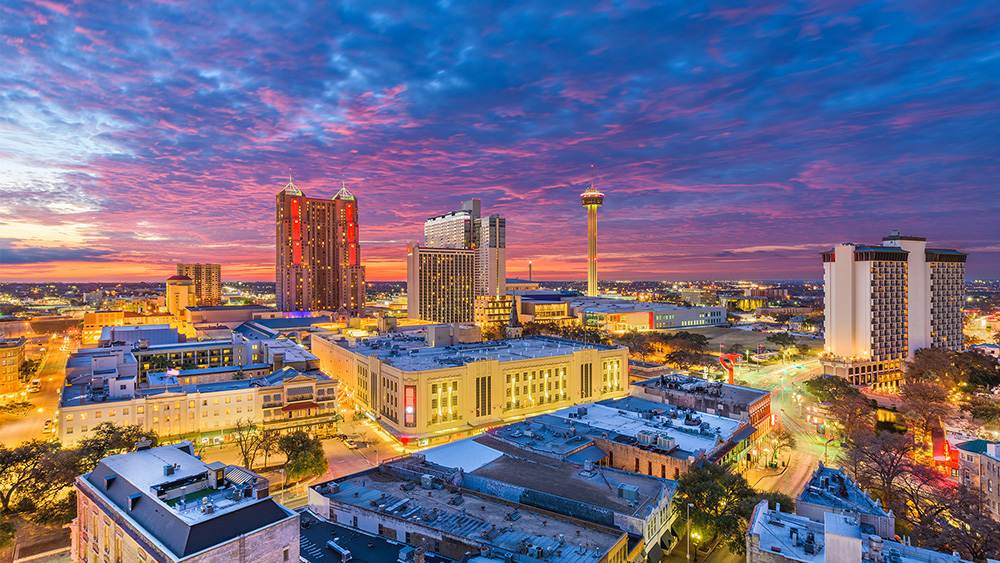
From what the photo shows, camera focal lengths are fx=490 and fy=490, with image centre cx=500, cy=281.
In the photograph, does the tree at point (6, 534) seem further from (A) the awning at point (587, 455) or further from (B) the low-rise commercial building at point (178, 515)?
(A) the awning at point (587, 455)

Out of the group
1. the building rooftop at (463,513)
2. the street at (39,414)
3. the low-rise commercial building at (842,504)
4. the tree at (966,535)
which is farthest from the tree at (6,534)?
the tree at (966,535)

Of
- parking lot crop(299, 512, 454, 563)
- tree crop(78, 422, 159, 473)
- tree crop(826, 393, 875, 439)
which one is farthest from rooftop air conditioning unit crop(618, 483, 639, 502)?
tree crop(826, 393, 875, 439)

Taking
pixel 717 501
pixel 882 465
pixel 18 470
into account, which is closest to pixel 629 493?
pixel 717 501

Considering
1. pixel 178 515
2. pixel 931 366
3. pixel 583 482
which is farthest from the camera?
pixel 931 366

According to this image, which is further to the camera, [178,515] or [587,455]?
[587,455]

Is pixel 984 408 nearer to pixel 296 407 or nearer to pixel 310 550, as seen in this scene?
pixel 310 550

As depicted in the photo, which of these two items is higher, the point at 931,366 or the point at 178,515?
the point at 178,515

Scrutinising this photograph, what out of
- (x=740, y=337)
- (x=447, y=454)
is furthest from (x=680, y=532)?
(x=740, y=337)

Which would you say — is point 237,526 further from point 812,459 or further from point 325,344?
point 325,344
